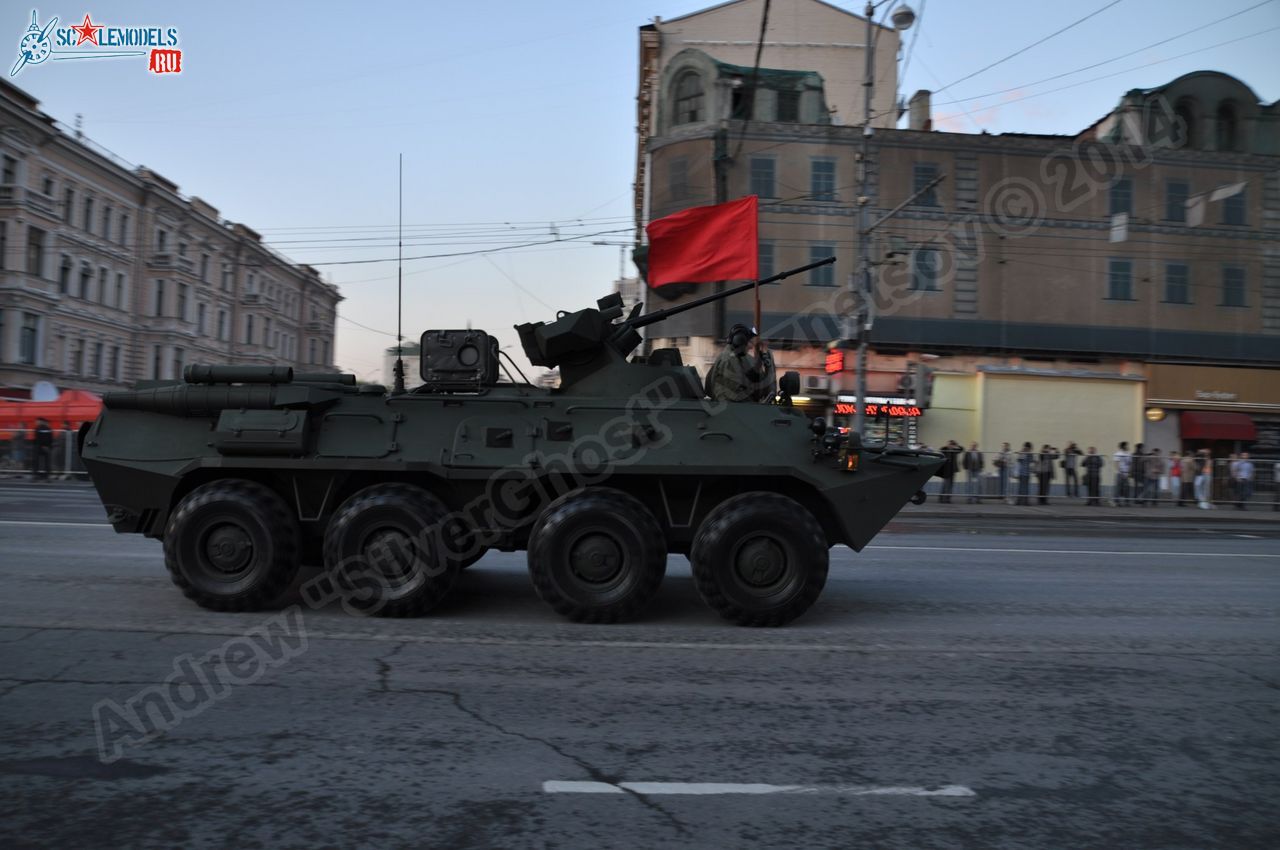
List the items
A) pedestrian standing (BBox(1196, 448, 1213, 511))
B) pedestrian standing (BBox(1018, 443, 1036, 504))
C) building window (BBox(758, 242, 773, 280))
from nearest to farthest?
pedestrian standing (BBox(1018, 443, 1036, 504)), pedestrian standing (BBox(1196, 448, 1213, 511)), building window (BBox(758, 242, 773, 280))

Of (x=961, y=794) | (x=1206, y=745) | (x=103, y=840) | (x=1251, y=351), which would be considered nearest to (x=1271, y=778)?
(x=1206, y=745)

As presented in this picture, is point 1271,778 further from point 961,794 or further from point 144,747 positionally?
point 144,747

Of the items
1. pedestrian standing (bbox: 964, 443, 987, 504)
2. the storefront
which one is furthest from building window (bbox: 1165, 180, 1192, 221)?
pedestrian standing (bbox: 964, 443, 987, 504)

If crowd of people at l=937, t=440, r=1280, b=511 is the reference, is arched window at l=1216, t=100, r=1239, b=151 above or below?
Answer: above

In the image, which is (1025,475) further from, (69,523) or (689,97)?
(69,523)

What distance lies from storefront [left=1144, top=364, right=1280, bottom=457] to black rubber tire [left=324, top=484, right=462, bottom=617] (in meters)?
30.7

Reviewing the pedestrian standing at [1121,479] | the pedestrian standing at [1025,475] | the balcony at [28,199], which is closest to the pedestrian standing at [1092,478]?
the pedestrian standing at [1121,479]

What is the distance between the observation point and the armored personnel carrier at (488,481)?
631 centimetres

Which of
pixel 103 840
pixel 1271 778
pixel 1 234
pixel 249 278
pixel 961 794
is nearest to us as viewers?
pixel 103 840

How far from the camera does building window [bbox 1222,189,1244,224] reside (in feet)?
104

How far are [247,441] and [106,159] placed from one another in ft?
146

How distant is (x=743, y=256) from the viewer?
26.9ft

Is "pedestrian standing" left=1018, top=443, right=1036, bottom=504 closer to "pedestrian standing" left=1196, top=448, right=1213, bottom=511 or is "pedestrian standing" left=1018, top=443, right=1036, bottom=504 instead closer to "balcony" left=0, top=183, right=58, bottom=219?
"pedestrian standing" left=1196, top=448, right=1213, bottom=511

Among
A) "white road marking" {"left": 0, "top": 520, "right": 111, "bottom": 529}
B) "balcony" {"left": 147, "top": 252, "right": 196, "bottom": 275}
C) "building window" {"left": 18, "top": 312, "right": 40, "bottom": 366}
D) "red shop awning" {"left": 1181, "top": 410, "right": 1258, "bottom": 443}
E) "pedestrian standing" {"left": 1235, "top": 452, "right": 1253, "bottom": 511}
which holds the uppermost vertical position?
"balcony" {"left": 147, "top": 252, "right": 196, "bottom": 275}
